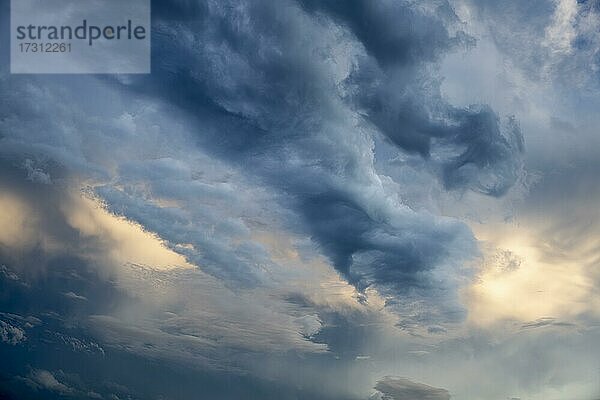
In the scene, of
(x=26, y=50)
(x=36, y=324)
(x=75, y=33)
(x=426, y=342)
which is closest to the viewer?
(x=75, y=33)

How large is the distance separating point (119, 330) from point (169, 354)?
1520cm

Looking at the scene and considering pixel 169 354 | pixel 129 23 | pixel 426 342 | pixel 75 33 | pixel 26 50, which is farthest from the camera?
pixel 169 354

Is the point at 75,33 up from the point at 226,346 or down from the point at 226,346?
up

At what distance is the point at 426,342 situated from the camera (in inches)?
2798

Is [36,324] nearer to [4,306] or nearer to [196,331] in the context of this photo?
[4,306]

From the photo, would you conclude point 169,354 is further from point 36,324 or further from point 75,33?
point 75,33

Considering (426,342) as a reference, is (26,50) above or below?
above

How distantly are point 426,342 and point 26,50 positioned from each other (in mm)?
69233

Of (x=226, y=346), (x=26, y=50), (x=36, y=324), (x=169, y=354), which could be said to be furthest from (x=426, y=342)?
(x=36, y=324)

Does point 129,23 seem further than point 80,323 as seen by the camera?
No

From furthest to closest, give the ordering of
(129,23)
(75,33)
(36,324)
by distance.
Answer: (36,324) → (75,33) → (129,23)

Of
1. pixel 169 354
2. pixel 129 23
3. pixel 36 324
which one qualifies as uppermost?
pixel 129 23

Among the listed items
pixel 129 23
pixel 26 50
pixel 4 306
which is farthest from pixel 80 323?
pixel 129 23

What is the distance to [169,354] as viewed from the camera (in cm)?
9888
